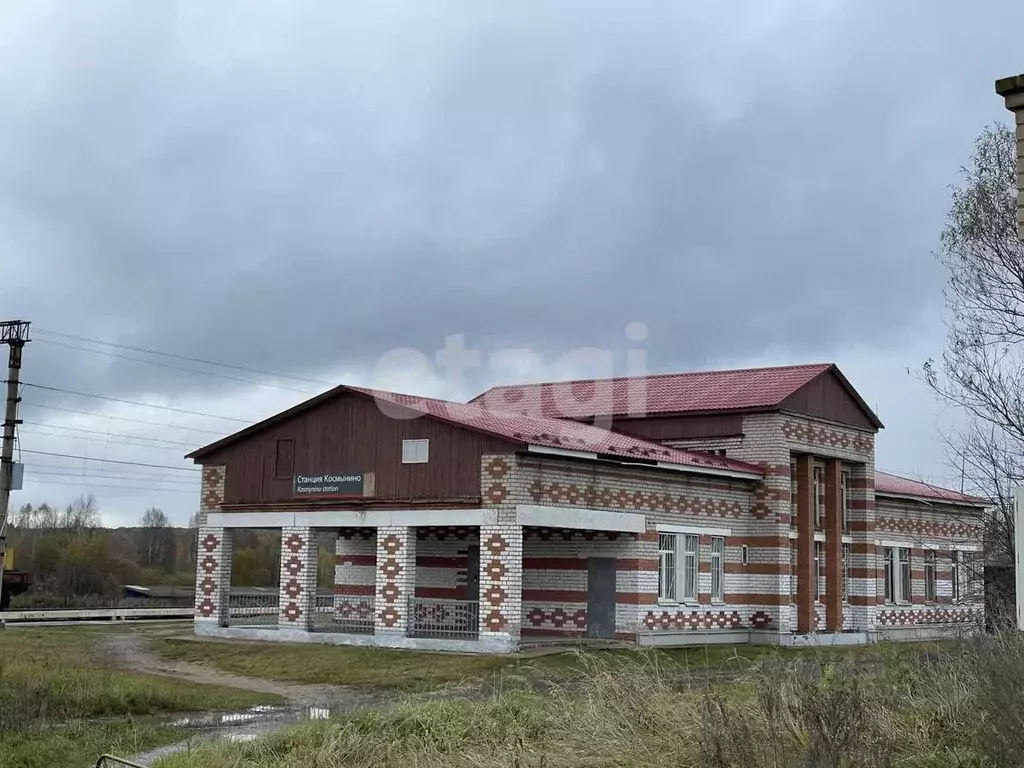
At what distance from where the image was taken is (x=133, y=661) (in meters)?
24.5

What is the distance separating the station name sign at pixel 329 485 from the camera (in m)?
26.1

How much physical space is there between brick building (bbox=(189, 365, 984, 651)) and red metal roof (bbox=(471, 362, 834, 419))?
82 millimetres

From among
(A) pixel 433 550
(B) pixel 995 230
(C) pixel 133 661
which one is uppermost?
(B) pixel 995 230

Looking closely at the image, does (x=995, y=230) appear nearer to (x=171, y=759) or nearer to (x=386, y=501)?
(x=386, y=501)

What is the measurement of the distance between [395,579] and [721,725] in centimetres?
1671

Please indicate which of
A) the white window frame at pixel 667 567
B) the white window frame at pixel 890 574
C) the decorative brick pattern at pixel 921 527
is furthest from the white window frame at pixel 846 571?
the white window frame at pixel 667 567

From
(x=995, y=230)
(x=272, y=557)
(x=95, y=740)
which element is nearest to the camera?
(x=95, y=740)

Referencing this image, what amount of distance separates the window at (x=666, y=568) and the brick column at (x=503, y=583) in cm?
479

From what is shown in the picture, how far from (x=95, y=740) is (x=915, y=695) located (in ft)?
27.8

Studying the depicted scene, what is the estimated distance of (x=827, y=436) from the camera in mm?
31766

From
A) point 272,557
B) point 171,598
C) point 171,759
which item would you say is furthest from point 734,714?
point 272,557

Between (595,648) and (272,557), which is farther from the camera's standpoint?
(272,557)

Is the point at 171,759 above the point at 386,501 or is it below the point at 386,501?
below

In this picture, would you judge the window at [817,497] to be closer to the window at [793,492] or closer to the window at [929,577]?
the window at [793,492]
